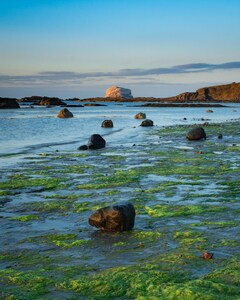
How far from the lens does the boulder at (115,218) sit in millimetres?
8250

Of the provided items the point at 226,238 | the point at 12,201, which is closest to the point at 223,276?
the point at 226,238

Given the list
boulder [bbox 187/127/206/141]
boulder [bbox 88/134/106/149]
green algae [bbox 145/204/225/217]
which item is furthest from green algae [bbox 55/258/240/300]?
boulder [bbox 187/127/206/141]

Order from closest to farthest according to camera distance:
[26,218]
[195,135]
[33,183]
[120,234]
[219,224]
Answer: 1. [120,234]
2. [219,224]
3. [26,218]
4. [33,183]
5. [195,135]

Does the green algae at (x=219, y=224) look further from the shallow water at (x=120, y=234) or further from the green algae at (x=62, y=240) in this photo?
the green algae at (x=62, y=240)

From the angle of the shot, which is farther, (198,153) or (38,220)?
(198,153)

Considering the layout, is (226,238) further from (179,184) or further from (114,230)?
(179,184)

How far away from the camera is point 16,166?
1712cm

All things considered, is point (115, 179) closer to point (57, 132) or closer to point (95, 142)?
point (95, 142)

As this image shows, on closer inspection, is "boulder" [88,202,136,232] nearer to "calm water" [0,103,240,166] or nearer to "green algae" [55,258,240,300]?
"green algae" [55,258,240,300]

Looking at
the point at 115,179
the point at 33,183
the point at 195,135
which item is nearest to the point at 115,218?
the point at 115,179

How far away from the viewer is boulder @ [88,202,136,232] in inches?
325

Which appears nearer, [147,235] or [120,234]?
[147,235]

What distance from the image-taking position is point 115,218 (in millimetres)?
8273

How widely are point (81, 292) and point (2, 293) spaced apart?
1.01m
